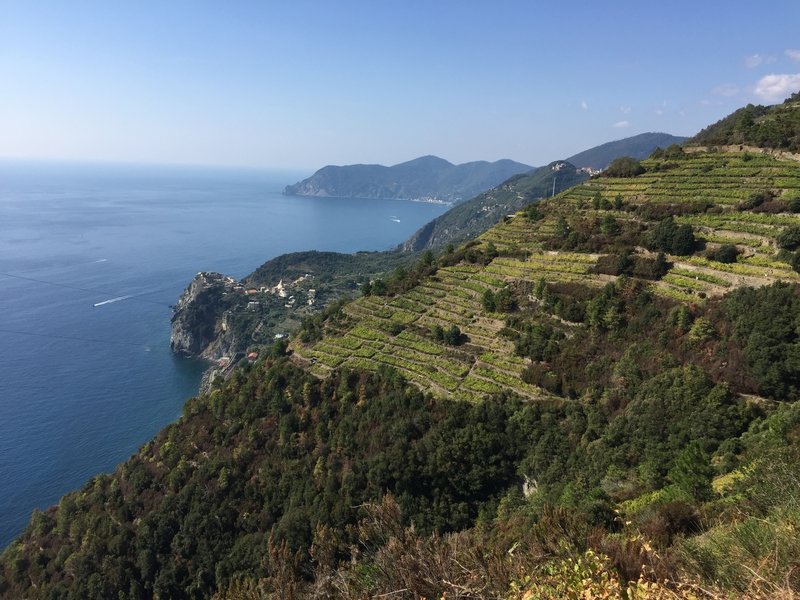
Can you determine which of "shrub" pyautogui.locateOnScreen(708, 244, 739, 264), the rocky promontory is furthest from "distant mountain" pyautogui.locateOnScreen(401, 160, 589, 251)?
"shrub" pyautogui.locateOnScreen(708, 244, 739, 264)

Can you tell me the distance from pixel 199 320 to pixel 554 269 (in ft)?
221

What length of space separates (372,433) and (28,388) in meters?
56.4

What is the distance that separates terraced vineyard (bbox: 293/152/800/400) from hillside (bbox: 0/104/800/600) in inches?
7.2

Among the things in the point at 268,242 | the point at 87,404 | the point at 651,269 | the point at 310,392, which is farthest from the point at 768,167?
the point at 268,242

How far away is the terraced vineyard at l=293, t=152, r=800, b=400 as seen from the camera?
2531 centimetres

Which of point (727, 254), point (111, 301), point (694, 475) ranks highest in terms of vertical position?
point (727, 254)

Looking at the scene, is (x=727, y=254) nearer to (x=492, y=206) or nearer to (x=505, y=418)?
(x=505, y=418)

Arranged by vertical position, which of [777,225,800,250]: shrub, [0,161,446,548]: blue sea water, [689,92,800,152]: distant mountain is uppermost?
[689,92,800,152]: distant mountain

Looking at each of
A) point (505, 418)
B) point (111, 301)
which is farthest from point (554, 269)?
point (111, 301)

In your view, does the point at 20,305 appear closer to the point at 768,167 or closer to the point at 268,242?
the point at 268,242

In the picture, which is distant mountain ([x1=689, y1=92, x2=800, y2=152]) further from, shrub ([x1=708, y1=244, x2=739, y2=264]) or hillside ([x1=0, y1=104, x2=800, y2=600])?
shrub ([x1=708, y1=244, x2=739, y2=264])

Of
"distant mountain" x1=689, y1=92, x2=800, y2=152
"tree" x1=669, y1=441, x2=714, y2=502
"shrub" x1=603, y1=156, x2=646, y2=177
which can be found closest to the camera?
"tree" x1=669, y1=441, x2=714, y2=502

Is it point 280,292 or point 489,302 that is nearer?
point 489,302

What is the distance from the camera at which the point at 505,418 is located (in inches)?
907
